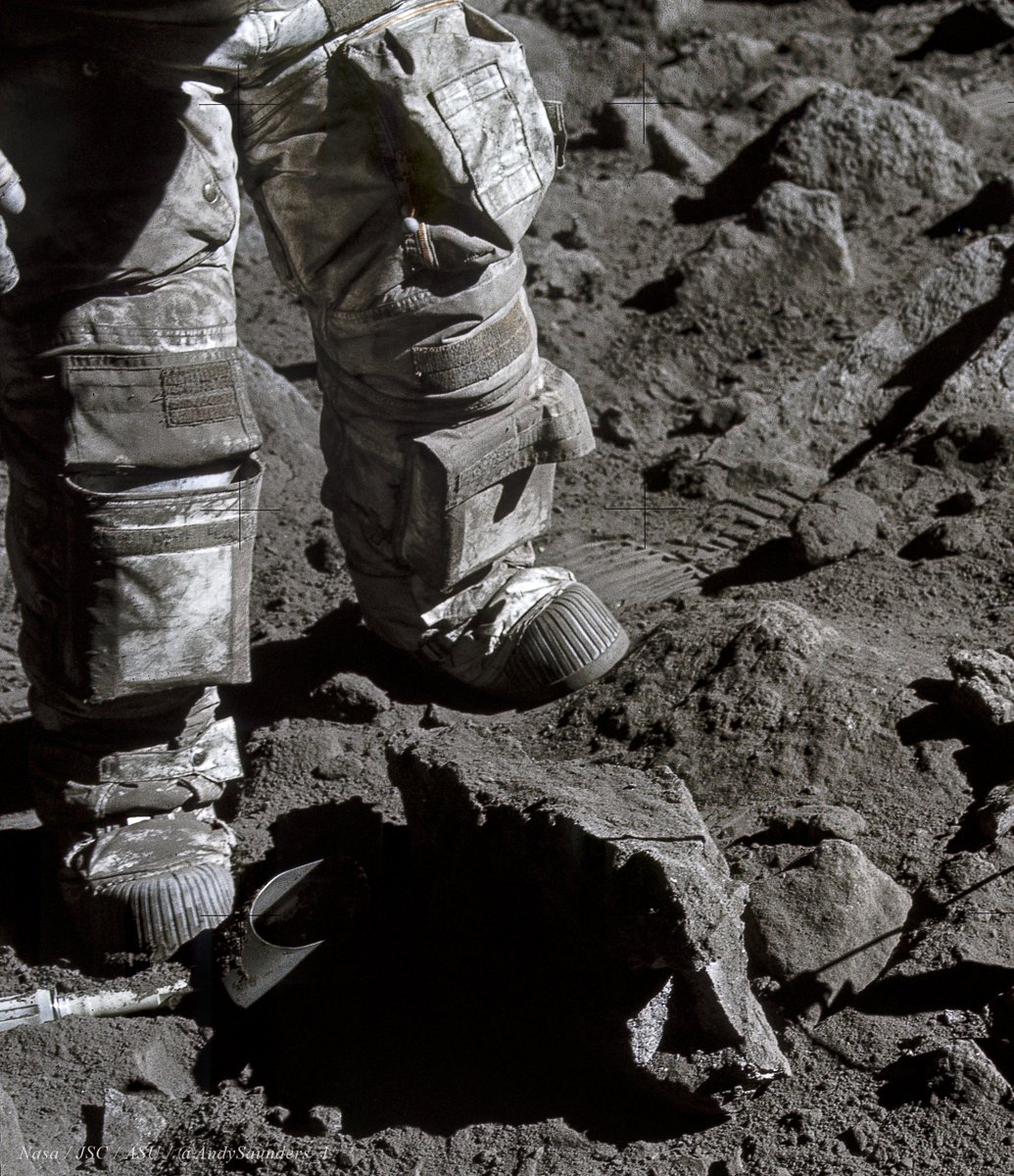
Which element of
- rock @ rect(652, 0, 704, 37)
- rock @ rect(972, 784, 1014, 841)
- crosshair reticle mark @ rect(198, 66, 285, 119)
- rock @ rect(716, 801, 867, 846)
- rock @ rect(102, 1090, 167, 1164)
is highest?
crosshair reticle mark @ rect(198, 66, 285, 119)

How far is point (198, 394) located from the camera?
2.15m

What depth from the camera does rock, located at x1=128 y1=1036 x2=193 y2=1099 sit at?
197 centimetres

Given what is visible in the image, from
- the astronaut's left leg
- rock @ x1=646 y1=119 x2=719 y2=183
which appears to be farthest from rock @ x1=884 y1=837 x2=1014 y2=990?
rock @ x1=646 y1=119 x2=719 y2=183

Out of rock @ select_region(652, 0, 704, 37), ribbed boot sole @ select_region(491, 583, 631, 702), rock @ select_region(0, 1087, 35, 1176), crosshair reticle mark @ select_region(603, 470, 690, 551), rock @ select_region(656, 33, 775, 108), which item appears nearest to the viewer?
rock @ select_region(0, 1087, 35, 1176)

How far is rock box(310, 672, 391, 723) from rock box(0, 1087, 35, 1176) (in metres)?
1.09

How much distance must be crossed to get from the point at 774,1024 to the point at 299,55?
5.33ft

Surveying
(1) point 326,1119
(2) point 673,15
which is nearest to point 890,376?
(1) point 326,1119

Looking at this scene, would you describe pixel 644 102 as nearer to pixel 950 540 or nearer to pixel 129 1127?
pixel 950 540

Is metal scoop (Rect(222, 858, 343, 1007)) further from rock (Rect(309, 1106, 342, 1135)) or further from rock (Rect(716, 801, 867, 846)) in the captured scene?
rock (Rect(716, 801, 867, 846))

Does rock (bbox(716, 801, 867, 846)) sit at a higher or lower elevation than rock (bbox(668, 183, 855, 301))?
higher

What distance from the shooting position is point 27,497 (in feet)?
7.27

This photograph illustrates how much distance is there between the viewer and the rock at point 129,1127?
1.85 m

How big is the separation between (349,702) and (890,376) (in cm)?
177

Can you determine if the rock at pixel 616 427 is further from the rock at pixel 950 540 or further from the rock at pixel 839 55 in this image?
the rock at pixel 839 55
